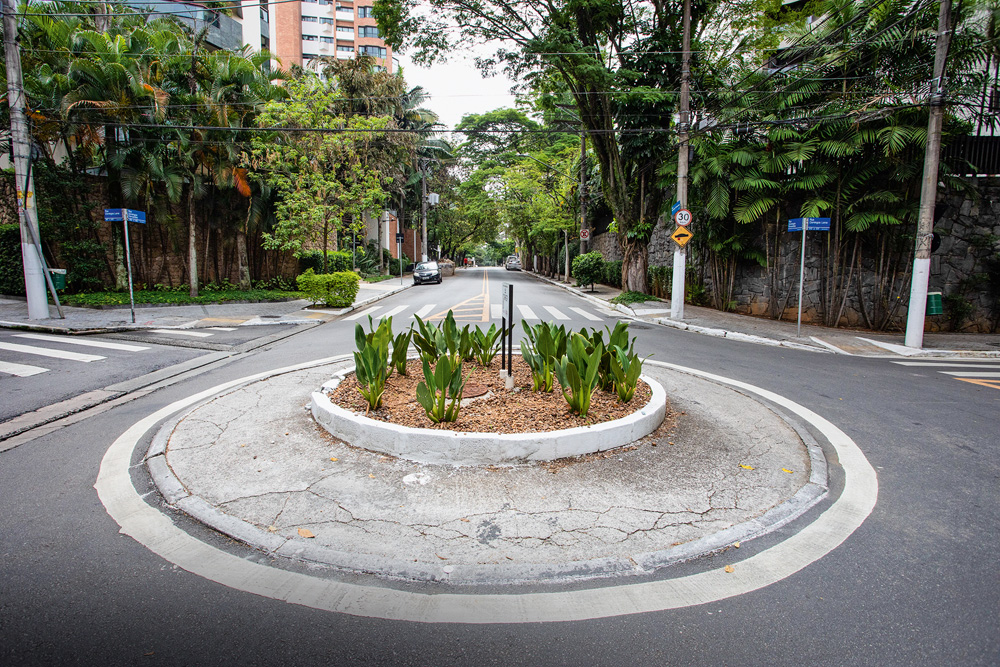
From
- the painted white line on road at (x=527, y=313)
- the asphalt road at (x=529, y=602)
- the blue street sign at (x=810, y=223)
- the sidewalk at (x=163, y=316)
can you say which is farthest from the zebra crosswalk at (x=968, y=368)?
the sidewalk at (x=163, y=316)

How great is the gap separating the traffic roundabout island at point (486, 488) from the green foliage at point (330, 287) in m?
11.2

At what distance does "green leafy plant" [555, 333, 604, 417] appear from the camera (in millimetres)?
4594

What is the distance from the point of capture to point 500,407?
5066 mm

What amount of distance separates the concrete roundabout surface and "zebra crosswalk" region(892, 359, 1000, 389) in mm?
4556

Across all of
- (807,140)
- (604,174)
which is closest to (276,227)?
(604,174)

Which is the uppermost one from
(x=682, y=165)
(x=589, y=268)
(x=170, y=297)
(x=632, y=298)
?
(x=682, y=165)

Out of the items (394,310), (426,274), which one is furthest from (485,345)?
(426,274)

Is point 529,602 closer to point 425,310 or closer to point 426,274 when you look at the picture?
point 425,310

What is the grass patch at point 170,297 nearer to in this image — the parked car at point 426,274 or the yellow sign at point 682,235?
the yellow sign at point 682,235

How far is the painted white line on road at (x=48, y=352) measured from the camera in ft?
27.7

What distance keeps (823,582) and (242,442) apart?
454 cm

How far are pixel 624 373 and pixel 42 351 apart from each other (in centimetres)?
992

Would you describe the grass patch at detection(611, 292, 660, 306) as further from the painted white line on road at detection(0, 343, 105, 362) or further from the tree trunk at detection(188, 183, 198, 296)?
the painted white line on road at detection(0, 343, 105, 362)

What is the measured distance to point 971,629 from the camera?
7.84 feet
